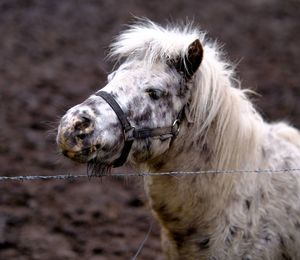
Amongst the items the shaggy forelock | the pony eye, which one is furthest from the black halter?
the shaggy forelock

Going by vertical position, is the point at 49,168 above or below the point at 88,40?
below

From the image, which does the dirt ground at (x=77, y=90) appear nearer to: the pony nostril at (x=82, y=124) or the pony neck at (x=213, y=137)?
the pony neck at (x=213, y=137)

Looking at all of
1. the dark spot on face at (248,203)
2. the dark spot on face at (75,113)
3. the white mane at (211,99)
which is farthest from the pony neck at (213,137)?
the dark spot on face at (75,113)

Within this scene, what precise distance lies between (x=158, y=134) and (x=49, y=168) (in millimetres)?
3018

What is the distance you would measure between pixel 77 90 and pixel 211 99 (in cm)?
445

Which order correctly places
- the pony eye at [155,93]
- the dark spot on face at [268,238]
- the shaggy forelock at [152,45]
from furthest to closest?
1. the dark spot on face at [268,238]
2. the shaggy forelock at [152,45]
3. the pony eye at [155,93]

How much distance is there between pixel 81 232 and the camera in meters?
5.14

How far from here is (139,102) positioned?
303 cm

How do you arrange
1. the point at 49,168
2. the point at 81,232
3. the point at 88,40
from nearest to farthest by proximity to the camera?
the point at 81,232
the point at 49,168
the point at 88,40

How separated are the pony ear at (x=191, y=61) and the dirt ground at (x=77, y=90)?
0.87 m

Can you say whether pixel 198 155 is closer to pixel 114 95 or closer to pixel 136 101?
pixel 136 101

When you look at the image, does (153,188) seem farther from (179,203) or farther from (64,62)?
(64,62)

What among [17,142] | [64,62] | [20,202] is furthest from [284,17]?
[20,202]

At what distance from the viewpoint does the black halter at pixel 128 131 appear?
9.67ft
